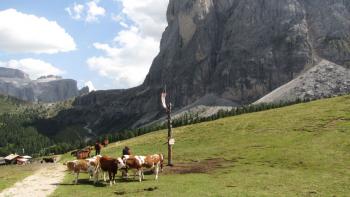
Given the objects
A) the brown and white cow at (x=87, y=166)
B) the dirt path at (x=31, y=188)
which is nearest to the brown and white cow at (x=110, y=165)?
the brown and white cow at (x=87, y=166)

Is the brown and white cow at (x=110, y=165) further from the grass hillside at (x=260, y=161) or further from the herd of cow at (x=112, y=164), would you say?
the grass hillside at (x=260, y=161)

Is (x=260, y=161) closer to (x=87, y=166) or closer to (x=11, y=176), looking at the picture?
(x=87, y=166)

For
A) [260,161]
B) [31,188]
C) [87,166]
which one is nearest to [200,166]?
[260,161]

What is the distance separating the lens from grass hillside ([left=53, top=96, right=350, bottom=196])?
3484 centimetres

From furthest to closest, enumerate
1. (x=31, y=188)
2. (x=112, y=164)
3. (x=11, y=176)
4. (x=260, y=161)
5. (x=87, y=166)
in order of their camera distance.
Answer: (x=260, y=161)
(x=11, y=176)
(x=87, y=166)
(x=112, y=164)
(x=31, y=188)

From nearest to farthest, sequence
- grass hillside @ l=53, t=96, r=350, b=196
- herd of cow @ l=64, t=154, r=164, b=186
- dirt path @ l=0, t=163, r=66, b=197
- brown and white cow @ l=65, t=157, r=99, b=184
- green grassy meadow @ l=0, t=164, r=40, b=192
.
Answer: dirt path @ l=0, t=163, r=66, b=197
grass hillside @ l=53, t=96, r=350, b=196
herd of cow @ l=64, t=154, r=164, b=186
green grassy meadow @ l=0, t=164, r=40, b=192
brown and white cow @ l=65, t=157, r=99, b=184

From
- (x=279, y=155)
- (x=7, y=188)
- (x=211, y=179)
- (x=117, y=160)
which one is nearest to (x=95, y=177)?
(x=117, y=160)

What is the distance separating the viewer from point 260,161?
53562 mm

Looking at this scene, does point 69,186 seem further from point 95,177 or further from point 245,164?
point 245,164

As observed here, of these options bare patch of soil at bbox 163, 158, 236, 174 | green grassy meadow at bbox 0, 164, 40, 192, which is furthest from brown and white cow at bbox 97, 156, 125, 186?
bare patch of soil at bbox 163, 158, 236, 174

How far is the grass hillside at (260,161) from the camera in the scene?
114 ft

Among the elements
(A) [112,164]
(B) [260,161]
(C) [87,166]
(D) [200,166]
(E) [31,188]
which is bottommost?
(E) [31,188]

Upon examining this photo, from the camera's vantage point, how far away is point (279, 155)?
55.6 meters

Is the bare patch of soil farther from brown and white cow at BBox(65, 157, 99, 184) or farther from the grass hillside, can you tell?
→ brown and white cow at BBox(65, 157, 99, 184)
